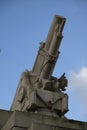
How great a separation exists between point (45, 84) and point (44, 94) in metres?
0.56

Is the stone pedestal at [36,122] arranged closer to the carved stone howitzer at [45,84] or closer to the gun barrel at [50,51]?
the carved stone howitzer at [45,84]

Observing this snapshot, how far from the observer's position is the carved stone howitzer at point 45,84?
53.2 feet

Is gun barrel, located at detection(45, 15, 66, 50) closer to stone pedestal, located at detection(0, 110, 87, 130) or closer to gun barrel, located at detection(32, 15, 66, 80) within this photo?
gun barrel, located at detection(32, 15, 66, 80)

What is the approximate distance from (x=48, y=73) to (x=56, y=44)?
1.44 m

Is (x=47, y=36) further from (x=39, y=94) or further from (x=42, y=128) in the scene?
(x=42, y=128)

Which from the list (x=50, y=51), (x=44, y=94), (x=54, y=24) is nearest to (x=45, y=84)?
(x=44, y=94)

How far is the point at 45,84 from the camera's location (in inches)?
661

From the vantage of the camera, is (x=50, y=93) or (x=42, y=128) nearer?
(x=42, y=128)

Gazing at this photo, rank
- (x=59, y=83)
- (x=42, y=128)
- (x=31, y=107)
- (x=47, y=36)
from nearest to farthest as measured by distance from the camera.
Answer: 1. (x=42, y=128)
2. (x=31, y=107)
3. (x=59, y=83)
4. (x=47, y=36)

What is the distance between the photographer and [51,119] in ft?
45.6

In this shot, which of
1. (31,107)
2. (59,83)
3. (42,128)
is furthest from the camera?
(59,83)

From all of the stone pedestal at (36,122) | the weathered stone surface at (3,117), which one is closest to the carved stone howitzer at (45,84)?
the weathered stone surface at (3,117)

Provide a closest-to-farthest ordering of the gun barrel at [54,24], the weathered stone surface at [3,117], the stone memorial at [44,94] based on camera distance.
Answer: the stone memorial at [44,94] → the weathered stone surface at [3,117] → the gun barrel at [54,24]

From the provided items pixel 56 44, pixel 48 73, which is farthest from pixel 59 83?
pixel 56 44
